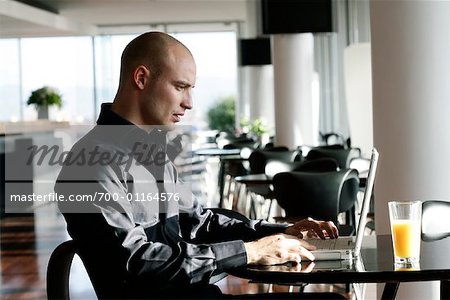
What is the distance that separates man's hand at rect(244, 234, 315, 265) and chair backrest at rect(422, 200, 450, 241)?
0.70 metres

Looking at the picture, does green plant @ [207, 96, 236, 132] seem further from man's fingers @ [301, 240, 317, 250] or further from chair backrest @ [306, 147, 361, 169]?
man's fingers @ [301, 240, 317, 250]

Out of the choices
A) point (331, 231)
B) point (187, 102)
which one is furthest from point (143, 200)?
point (331, 231)

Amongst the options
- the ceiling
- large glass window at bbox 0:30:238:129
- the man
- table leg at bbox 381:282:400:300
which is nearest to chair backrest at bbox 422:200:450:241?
table leg at bbox 381:282:400:300

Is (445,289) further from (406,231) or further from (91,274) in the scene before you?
(91,274)

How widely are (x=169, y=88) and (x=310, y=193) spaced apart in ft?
9.32

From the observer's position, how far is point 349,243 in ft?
7.82

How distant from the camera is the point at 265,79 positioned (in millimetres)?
16672

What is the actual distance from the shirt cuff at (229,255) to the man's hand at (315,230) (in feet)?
1.21

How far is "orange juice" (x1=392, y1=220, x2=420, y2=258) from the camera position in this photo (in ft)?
7.13

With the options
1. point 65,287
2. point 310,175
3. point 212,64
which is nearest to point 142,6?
point 212,64

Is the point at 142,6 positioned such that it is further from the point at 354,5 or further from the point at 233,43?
the point at 354,5

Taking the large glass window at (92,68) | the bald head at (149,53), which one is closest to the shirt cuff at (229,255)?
the bald head at (149,53)

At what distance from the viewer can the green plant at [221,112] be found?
22.2 m

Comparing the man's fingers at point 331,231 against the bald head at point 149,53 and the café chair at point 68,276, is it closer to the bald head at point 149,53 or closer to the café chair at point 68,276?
the café chair at point 68,276
